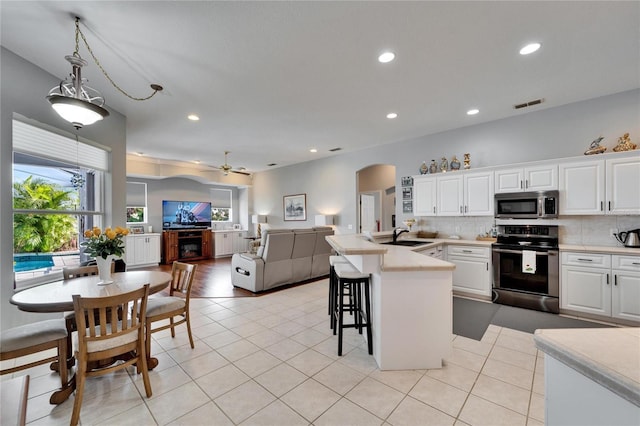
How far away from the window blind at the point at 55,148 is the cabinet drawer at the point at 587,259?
6313 millimetres

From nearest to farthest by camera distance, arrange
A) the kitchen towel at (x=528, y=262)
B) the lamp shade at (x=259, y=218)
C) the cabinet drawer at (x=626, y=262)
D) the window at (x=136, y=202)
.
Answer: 1. the cabinet drawer at (x=626, y=262)
2. the kitchen towel at (x=528, y=262)
3. the window at (x=136, y=202)
4. the lamp shade at (x=259, y=218)

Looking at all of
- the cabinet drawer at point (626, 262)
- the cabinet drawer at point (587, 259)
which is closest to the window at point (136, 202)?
the cabinet drawer at point (587, 259)

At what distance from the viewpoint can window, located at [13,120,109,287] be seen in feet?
8.50

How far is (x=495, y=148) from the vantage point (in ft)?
14.4

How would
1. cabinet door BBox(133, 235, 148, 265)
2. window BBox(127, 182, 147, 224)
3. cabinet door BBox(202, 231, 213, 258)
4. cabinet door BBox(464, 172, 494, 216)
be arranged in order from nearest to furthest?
cabinet door BBox(464, 172, 494, 216), cabinet door BBox(133, 235, 148, 265), window BBox(127, 182, 147, 224), cabinet door BBox(202, 231, 213, 258)

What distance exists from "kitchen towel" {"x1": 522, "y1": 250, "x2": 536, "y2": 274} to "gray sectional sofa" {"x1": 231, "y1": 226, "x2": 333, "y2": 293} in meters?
3.35

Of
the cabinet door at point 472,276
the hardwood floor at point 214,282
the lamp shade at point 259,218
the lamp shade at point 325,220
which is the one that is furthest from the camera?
the lamp shade at point 259,218

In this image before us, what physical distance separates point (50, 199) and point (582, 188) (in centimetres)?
656

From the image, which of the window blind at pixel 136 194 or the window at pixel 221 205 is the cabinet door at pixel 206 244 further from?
the window blind at pixel 136 194

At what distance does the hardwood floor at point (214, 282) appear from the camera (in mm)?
4637

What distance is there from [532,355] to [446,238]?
2560 mm

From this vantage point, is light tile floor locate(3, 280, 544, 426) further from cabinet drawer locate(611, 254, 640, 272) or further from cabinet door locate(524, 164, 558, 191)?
cabinet door locate(524, 164, 558, 191)

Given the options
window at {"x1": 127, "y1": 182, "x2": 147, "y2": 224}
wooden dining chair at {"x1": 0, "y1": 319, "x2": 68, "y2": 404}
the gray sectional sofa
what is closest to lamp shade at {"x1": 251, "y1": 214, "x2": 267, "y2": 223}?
window at {"x1": 127, "y1": 182, "x2": 147, "y2": 224}

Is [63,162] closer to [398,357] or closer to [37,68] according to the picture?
[37,68]
